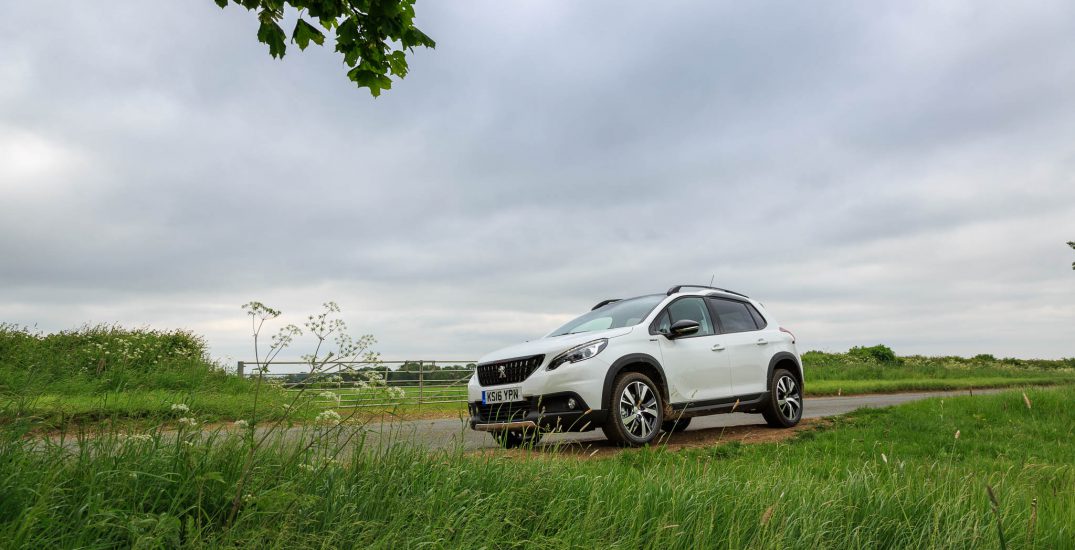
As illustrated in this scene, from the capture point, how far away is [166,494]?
3111 millimetres

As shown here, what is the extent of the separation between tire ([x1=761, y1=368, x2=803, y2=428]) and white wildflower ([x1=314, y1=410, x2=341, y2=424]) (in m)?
8.16

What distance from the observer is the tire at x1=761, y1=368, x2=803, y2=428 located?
10352mm

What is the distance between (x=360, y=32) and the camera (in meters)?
6.38

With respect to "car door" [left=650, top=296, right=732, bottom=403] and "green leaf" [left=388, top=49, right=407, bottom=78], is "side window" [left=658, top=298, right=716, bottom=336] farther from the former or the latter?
"green leaf" [left=388, top=49, right=407, bottom=78]

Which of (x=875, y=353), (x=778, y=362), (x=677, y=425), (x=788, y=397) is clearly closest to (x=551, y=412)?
(x=677, y=425)

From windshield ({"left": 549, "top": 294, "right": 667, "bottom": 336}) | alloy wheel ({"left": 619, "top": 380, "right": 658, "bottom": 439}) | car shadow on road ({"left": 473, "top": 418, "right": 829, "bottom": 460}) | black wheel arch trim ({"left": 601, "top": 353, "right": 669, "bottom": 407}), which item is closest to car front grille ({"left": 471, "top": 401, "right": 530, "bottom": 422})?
car shadow on road ({"left": 473, "top": 418, "right": 829, "bottom": 460})

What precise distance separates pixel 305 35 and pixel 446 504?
445cm

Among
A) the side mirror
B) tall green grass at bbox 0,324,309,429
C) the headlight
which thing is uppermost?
the side mirror

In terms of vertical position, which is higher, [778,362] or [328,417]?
[778,362]

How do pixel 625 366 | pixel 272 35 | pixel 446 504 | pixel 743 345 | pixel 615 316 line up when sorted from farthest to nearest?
pixel 743 345, pixel 615 316, pixel 625 366, pixel 272 35, pixel 446 504

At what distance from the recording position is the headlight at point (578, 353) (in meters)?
8.04

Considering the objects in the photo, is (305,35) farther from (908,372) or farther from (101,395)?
(908,372)

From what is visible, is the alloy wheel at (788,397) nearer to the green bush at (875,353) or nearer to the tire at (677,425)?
the tire at (677,425)

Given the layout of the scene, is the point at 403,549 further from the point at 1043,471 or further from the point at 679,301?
the point at 679,301
